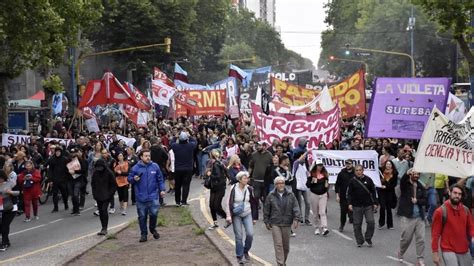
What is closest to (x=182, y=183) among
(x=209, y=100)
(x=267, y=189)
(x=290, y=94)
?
(x=267, y=189)

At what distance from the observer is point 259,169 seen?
15969mm

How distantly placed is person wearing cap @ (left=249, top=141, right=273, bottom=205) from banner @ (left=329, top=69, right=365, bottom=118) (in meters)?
10.2

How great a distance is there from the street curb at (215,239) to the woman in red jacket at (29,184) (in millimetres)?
3414

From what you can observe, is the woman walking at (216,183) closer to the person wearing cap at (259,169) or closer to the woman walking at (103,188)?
the person wearing cap at (259,169)

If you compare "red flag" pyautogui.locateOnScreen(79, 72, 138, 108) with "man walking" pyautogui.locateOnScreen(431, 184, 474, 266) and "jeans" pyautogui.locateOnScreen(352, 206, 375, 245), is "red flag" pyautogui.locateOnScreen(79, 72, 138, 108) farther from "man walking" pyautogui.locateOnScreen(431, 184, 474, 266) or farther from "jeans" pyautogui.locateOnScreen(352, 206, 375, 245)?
"man walking" pyautogui.locateOnScreen(431, 184, 474, 266)

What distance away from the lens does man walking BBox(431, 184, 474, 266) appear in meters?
9.12

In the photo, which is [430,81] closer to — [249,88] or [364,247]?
[364,247]

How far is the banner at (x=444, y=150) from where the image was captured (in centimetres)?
1045

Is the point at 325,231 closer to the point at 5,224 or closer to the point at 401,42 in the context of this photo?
the point at 5,224

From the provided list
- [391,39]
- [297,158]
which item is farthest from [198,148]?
[391,39]

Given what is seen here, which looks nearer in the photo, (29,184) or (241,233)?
(241,233)

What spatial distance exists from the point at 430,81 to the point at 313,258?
5.44 meters

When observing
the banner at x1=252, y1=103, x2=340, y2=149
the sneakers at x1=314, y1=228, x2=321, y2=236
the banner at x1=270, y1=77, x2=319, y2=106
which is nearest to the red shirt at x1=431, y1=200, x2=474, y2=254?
the sneakers at x1=314, y1=228, x2=321, y2=236

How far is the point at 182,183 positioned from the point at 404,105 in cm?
539
